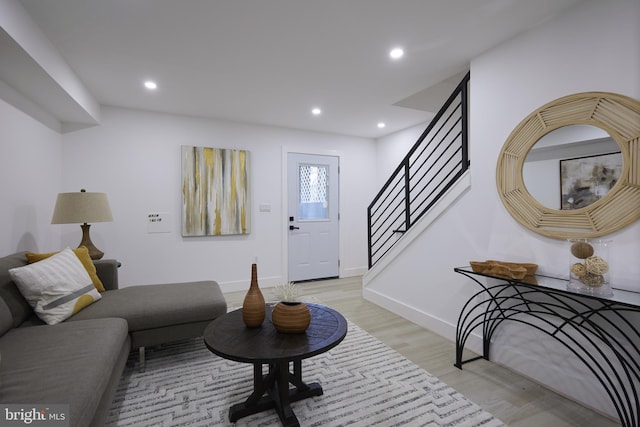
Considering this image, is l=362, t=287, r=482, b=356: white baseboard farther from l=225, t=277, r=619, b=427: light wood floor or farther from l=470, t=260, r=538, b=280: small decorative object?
l=470, t=260, r=538, b=280: small decorative object

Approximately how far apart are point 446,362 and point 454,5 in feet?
8.22

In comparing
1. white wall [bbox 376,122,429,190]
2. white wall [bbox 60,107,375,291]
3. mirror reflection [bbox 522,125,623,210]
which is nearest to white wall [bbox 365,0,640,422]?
mirror reflection [bbox 522,125,623,210]

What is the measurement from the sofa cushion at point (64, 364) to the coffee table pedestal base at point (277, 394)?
2.35 ft

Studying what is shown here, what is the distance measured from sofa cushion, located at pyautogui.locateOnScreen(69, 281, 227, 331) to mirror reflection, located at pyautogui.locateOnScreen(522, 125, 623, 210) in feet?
8.09

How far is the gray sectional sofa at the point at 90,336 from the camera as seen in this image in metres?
1.18

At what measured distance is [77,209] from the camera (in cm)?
280

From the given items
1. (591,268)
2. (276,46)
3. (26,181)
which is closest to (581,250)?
(591,268)

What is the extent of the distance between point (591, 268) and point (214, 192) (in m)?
3.93

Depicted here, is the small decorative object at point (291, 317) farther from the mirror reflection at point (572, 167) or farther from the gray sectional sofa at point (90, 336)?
the mirror reflection at point (572, 167)

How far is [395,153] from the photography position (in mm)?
4980

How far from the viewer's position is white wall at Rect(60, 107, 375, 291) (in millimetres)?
3615

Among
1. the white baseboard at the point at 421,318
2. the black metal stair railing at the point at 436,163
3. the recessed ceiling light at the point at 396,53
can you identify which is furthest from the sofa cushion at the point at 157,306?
the recessed ceiling light at the point at 396,53

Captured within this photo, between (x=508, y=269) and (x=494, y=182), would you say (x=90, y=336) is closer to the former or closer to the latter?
(x=508, y=269)

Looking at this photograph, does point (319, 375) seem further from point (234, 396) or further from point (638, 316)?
point (638, 316)
